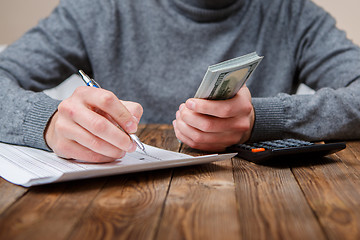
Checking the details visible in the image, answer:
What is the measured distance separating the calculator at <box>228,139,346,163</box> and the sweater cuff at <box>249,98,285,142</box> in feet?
0.32

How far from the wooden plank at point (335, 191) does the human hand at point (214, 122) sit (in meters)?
0.16

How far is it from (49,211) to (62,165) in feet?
0.57

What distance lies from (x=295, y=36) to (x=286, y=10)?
0.10 meters

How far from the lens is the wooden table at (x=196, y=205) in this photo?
0.39 metres

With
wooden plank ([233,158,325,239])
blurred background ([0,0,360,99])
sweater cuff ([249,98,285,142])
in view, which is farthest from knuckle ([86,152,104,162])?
blurred background ([0,0,360,99])

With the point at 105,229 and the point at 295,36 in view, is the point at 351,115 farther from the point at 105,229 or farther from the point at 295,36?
the point at 105,229

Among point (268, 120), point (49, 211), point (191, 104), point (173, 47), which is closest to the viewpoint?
point (49, 211)

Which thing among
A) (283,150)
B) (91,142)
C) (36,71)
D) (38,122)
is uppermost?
(283,150)

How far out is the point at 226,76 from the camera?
63cm

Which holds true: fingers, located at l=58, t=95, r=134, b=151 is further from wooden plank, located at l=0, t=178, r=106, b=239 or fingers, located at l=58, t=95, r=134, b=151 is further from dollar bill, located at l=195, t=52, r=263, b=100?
dollar bill, located at l=195, t=52, r=263, b=100

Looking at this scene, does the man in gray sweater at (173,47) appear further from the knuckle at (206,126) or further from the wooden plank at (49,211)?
the wooden plank at (49,211)

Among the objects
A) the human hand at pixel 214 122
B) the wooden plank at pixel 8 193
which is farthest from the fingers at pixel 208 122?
the wooden plank at pixel 8 193

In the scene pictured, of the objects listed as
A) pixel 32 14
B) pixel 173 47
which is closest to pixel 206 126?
pixel 173 47

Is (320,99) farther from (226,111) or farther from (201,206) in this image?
(201,206)
